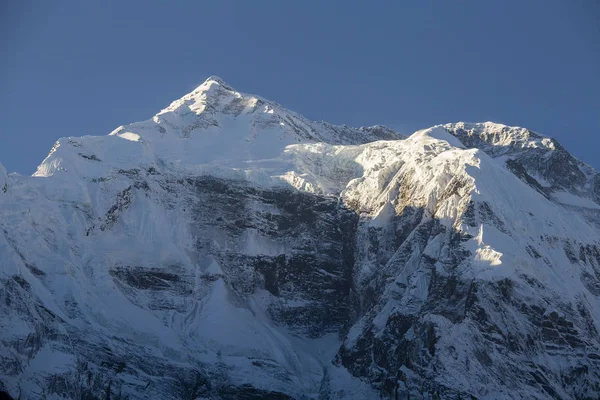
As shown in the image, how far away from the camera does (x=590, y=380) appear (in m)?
154

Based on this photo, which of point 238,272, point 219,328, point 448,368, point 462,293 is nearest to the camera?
point 448,368

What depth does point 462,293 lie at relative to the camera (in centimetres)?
16075

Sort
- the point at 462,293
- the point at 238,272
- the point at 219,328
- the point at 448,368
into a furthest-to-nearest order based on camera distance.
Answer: the point at 238,272 < the point at 219,328 < the point at 462,293 < the point at 448,368

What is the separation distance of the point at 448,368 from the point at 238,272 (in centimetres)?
4604

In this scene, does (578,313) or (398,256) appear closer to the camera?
(578,313)

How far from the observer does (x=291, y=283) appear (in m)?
187

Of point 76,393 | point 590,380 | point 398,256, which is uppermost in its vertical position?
point 398,256

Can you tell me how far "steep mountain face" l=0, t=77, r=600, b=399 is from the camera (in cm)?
15488

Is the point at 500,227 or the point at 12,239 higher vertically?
the point at 500,227

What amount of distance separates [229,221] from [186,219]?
6.70m

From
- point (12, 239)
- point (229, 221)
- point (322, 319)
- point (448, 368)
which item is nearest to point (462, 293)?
point (448, 368)

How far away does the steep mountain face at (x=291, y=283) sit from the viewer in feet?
508

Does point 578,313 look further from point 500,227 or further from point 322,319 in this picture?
point 322,319

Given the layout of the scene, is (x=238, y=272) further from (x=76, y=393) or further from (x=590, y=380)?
(x=590, y=380)
